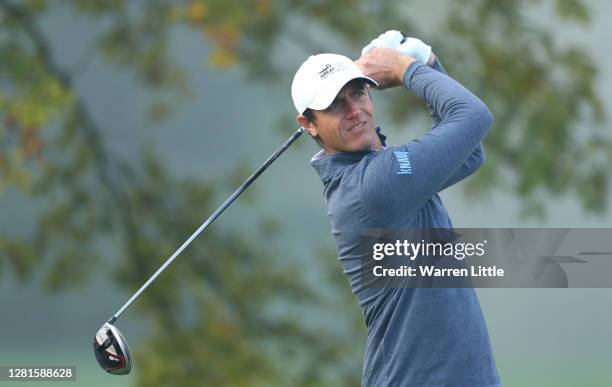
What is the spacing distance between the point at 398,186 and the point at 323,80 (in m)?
0.42

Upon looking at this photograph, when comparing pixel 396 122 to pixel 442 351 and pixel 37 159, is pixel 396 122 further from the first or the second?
pixel 442 351

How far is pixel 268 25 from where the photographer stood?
27.8 feet

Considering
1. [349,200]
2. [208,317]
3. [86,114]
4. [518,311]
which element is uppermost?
[86,114]

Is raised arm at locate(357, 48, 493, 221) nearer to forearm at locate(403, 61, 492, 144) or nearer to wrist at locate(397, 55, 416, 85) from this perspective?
forearm at locate(403, 61, 492, 144)

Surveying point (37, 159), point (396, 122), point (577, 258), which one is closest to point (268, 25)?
point (396, 122)

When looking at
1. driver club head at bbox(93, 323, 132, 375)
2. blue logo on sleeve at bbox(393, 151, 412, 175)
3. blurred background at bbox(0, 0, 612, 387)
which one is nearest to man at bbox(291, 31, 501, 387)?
blue logo on sleeve at bbox(393, 151, 412, 175)

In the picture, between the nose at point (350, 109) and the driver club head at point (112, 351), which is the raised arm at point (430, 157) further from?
the driver club head at point (112, 351)

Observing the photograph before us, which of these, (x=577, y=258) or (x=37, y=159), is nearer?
(x=577, y=258)

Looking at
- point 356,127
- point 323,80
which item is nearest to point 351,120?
point 356,127

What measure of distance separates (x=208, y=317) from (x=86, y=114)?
6.16ft

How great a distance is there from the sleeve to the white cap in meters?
0.23

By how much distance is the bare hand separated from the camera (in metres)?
3.05

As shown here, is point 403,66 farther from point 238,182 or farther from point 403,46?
point 238,182

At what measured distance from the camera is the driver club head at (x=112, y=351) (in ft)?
11.6
